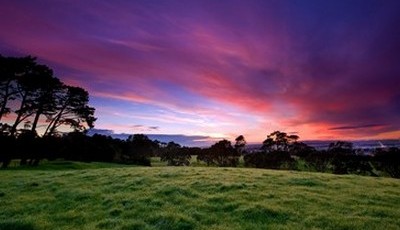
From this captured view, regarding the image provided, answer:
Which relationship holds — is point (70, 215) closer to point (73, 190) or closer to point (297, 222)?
point (73, 190)

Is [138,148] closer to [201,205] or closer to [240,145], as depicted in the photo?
[240,145]

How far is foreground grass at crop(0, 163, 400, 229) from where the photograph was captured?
1398cm

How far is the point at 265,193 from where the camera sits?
62.8ft

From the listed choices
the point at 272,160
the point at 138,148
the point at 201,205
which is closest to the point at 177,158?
the point at 138,148

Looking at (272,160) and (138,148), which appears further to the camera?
(138,148)

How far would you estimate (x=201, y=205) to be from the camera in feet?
54.4

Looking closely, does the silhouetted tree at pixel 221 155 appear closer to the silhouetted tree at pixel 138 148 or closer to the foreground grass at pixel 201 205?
the silhouetted tree at pixel 138 148

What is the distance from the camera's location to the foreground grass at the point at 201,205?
13984 mm

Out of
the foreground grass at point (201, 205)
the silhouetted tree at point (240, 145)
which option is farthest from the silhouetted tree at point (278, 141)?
the foreground grass at point (201, 205)

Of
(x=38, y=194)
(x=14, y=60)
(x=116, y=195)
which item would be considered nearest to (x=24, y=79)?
(x=14, y=60)

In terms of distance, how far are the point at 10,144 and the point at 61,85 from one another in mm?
13289

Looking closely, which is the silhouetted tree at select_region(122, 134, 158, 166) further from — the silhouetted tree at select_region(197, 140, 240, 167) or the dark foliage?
the dark foliage

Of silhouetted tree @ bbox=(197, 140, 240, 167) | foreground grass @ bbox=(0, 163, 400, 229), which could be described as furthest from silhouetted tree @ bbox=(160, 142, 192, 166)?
foreground grass @ bbox=(0, 163, 400, 229)

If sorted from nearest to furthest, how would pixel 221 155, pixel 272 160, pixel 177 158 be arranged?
pixel 272 160 < pixel 221 155 < pixel 177 158
